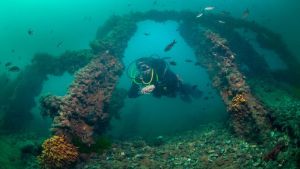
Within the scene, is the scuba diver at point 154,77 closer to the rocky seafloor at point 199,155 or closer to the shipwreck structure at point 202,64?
the shipwreck structure at point 202,64

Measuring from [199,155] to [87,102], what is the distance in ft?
16.7

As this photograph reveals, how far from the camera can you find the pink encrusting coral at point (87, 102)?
1007 centimetres

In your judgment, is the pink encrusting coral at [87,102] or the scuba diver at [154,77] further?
the scuba diver at [154,77]

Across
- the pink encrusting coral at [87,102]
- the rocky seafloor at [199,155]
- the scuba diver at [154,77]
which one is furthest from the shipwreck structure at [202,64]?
the scuba diver at [154,77]

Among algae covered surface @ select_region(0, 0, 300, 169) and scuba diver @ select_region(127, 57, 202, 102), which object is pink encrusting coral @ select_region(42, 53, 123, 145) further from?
scuba diver @ select_region(127, 57, 202, 102)

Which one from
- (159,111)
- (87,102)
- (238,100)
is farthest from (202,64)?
(159,111)

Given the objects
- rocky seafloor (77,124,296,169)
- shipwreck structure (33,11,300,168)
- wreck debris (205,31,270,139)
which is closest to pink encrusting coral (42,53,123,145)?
shipwreck structure (33,11,300,168)

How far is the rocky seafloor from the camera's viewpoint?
7.38 meters

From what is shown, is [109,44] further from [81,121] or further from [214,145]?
[214,145]

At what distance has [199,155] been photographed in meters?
9.19

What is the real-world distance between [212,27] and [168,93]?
7.86 m

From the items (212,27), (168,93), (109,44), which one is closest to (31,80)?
(109,44)

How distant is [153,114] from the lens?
3031cm

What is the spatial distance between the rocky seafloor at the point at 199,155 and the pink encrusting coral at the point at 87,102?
119 cm
